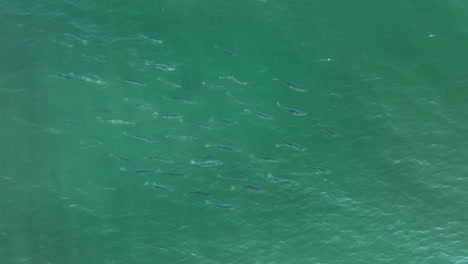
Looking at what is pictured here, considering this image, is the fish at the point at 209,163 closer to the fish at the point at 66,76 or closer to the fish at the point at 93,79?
the fish at the point at 93,79

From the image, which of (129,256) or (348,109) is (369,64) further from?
(129,256)

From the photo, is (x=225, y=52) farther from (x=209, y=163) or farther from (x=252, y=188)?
(x=252, y=188)

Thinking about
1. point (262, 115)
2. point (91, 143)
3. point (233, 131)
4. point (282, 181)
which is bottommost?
point (91, 143)

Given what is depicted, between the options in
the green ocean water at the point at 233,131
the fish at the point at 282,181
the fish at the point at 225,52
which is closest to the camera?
the green ocean water at the point at 233,131

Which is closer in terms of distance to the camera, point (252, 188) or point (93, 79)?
point (252, 188)

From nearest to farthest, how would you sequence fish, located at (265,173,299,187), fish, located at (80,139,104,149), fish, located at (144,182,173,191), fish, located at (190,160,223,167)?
1. fish, located at (265,173,299,187)
2. fish, located at (144,182,173,191)
3. fish, located at (190,160,223,167)
4. fish, located at (80,139,104,149)

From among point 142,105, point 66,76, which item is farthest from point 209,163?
point 66,76

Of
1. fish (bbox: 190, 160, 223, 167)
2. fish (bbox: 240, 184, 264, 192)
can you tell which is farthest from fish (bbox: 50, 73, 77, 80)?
fish (bbox: 240, 184, 264, 192)

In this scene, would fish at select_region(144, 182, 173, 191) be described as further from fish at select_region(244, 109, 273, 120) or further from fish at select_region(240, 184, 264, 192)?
fish at select_region(244, 109, 273, 120)

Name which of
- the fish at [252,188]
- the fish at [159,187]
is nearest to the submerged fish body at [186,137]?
the fish at [159,187]
